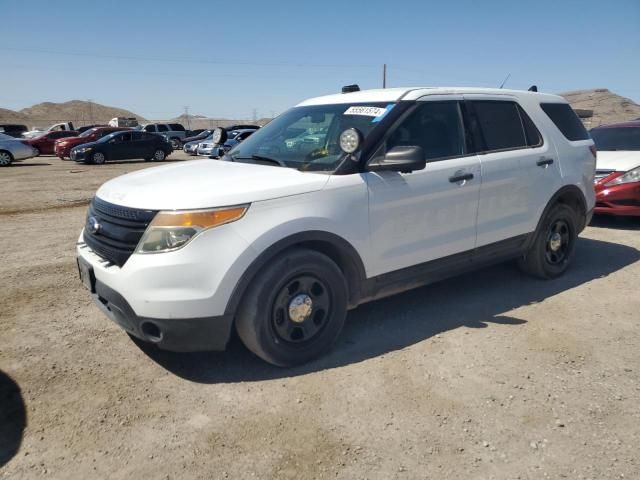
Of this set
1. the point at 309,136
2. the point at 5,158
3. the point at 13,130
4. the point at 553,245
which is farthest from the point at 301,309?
the point at 13,130

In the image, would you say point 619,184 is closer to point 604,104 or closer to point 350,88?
point 350,88

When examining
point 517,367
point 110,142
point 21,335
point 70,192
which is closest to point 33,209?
point 70,192

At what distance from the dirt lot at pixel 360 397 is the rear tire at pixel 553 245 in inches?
13.6

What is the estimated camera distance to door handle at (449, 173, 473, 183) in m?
3.80

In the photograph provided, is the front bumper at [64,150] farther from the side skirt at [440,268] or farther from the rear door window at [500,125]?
the side skirt at [440,268]

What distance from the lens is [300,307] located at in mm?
3215

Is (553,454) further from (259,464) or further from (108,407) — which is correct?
(108,407)

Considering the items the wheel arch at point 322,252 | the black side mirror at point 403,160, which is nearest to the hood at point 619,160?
the black side mirror at point 403,160

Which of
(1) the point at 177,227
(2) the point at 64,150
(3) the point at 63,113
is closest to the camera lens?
(1) the point at 177,227

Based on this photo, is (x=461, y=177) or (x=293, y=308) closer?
(x=293, y=308)

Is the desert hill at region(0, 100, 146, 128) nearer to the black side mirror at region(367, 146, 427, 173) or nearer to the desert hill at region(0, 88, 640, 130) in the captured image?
the desert hill at region(0, 88, 640, 130)

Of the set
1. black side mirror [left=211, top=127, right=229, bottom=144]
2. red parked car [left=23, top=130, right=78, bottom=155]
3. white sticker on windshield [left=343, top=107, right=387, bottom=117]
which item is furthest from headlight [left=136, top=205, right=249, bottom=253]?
red parked car [left=23, top=130, right=78, bottom=155]

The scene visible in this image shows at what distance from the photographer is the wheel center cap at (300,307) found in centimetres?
319

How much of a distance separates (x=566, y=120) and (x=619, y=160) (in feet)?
9.86
